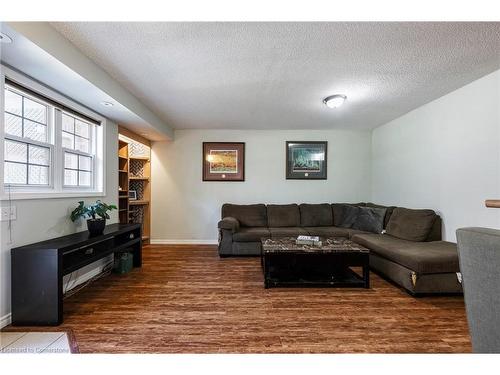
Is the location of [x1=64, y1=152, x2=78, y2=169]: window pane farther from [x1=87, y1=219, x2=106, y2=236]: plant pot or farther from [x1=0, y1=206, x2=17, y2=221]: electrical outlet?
[x1=0, y1=206, x2=17, y2=221]: electrical outlet

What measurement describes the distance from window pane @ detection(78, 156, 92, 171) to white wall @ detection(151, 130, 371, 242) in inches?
67.3

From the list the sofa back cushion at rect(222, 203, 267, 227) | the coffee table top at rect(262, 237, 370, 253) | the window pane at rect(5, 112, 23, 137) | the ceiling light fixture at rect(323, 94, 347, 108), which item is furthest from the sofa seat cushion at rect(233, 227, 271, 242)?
the window pane at rect(5, 112, 23, 137)

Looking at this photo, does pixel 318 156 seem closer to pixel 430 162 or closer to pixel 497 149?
pixel 430 162

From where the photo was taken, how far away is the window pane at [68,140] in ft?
8.75

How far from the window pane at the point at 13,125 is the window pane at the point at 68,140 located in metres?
0.51

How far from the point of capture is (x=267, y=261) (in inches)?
105

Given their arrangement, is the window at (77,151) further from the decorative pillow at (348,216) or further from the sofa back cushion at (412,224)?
the sofa back cushion at (412,224)

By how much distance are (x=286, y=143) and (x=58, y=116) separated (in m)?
3.67

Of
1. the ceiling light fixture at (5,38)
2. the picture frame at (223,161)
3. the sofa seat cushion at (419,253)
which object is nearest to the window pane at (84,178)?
the ceiling light fixture at (5,38)

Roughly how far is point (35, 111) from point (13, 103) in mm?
213

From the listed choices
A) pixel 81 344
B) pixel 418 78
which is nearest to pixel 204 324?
pixel 81 344

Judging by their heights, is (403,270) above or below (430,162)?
below

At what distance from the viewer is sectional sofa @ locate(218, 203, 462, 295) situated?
238 centimetres

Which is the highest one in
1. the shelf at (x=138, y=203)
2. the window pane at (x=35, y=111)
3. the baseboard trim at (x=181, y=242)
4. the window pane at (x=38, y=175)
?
the window pane at (x=35, y=111)
